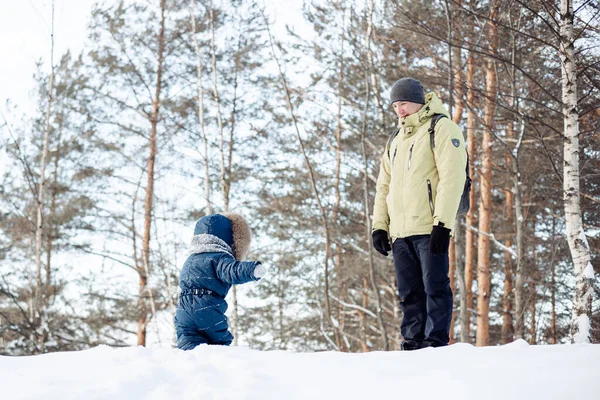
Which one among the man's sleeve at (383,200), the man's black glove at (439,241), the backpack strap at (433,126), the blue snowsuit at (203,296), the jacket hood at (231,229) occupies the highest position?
the backpack strap at (433,126)

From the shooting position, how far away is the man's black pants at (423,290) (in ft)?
10.8

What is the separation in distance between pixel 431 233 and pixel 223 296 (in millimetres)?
1352

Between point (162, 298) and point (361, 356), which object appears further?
point (162, 298)

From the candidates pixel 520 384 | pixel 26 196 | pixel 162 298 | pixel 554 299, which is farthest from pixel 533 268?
pixel 26 196

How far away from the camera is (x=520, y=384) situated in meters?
1.81

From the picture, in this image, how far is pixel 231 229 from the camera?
151 inches

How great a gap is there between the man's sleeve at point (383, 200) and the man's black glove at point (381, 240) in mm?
40

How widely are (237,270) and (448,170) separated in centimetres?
136

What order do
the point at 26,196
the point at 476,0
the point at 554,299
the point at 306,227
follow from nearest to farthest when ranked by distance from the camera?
the point at 476,0 < the point at 306,227 < the point at 554,299 < the point at 26,196

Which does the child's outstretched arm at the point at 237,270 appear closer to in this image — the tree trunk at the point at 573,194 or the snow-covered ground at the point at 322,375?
the snow-covered ground at the point at 322,375

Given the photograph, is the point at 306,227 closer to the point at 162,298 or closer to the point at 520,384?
the point at 162,298

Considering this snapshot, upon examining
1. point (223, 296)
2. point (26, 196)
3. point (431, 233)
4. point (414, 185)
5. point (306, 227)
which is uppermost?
point (26, 196)

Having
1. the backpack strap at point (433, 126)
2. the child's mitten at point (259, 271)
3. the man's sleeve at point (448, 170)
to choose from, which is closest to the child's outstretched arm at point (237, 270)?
the child's mitten at point (259, 271)

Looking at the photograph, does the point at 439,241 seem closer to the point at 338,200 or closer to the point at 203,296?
the point at 203,296
